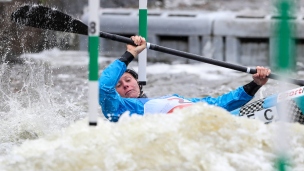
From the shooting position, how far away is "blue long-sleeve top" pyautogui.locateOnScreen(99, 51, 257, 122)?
4918 millimetres

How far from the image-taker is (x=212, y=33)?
9648mm

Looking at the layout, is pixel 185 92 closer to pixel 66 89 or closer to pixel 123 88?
pixel 66 89

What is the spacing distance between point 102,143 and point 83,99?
145 inches

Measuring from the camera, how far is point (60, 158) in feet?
11.9

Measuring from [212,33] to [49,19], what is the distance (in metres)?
4.84

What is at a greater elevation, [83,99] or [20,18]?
[20,18]

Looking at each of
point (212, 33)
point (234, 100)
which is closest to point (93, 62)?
point (234, 100)

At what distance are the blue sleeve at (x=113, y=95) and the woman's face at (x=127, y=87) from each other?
180 millimetres

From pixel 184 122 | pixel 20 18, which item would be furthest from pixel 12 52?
pixel 184 122

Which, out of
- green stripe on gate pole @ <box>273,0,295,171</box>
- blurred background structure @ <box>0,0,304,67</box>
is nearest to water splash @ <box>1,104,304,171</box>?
green stripe on gate pole @ <box>273,0,295,171</box>

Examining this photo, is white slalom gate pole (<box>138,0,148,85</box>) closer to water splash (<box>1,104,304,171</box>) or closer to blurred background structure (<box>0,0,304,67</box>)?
water splash (<box>1,104,304,171</box>)

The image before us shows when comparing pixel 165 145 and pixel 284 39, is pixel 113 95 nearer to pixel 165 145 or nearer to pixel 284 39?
pixel 165 145

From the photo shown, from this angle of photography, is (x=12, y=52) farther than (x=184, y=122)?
Yes

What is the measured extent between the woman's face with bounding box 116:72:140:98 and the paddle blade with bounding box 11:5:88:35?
442 millimetres
